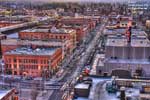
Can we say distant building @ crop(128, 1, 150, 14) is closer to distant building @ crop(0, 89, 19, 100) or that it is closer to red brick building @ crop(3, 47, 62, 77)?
red brick building @ crop(3, 47, 62, 77)

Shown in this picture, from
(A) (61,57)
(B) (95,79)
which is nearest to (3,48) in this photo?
(A) (61,57)

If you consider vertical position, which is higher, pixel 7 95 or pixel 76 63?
pixel 7 95

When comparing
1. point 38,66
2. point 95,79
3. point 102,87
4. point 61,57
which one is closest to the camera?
point 102,87

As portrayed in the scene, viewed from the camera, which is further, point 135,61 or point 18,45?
point 18,45

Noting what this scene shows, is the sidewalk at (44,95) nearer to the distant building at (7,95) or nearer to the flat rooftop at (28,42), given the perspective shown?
the distant building at (7,95)

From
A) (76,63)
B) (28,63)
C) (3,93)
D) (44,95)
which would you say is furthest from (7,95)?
(76,63)

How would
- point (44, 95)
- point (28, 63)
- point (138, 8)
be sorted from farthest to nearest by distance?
1. point (138, 8)
2. point (28, 63)
3. point (44, 95)

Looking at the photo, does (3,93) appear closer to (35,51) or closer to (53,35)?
(35,51)

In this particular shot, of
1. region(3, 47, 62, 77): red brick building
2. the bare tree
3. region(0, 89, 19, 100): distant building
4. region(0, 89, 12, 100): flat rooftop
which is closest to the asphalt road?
the bare tree

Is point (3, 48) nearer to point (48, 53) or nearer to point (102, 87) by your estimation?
point (48, 53)

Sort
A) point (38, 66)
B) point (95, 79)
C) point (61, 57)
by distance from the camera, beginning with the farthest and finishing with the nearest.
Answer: point (61, 57)
point (38, 66)
point (95, 79)

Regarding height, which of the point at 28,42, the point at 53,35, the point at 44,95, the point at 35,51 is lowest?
the point at 44,95
